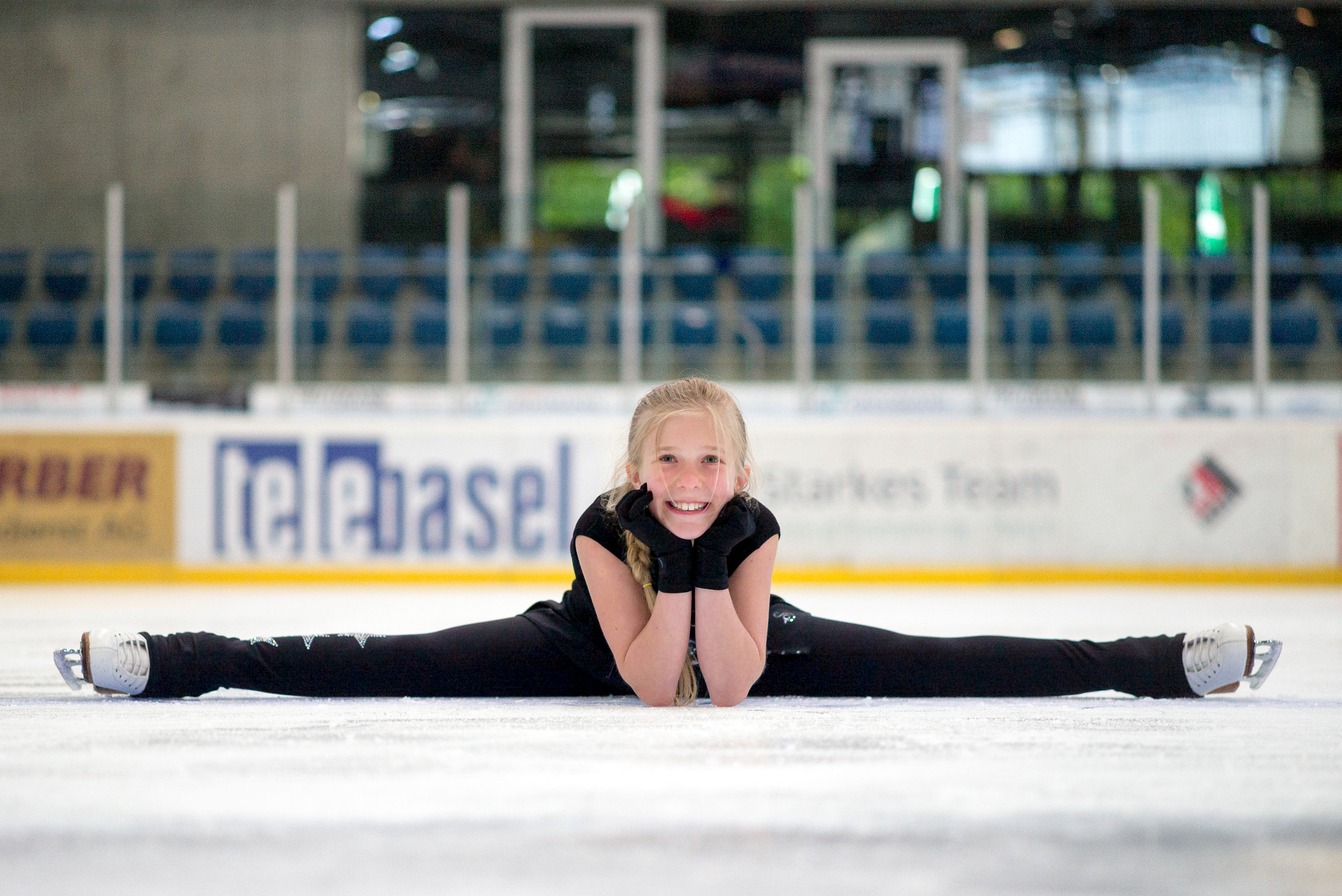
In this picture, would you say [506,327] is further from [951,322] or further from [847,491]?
[951,322]

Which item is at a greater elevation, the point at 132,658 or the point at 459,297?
the point at 459,297

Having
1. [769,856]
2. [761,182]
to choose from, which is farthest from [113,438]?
[769,856]

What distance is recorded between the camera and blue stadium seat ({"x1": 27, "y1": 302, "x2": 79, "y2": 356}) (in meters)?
7.05

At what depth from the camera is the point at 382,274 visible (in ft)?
23.6

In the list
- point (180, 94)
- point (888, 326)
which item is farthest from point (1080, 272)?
point (180, 94)

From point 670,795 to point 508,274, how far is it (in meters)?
5.68

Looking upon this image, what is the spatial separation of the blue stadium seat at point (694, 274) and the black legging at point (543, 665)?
14.8ft

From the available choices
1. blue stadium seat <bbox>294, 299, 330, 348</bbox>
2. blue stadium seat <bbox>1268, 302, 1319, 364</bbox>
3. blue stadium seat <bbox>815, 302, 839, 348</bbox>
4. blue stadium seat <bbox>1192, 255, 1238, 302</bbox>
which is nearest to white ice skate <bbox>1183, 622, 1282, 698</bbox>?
blue stadium seat <bbox>815, 302, 839, 348</bbox>

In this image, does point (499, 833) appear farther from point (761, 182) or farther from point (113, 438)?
point (761, 182)

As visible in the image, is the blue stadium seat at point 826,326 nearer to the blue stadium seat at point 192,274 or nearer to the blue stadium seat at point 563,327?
the blue stadium seat at point 563,327

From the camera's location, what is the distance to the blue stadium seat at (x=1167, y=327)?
23.6ft

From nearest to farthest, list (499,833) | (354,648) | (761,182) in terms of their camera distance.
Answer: (499,833)
(354,648)
(761,182)

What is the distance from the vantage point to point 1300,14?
1206cm

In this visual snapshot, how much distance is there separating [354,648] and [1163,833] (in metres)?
1.74
